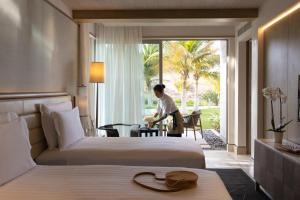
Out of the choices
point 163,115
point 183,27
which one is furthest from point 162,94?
point 183,27

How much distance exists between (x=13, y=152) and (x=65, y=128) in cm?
111

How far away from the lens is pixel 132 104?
6.66m

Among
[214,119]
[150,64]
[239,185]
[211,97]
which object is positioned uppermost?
[150,64]

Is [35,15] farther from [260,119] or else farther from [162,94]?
[260,119]

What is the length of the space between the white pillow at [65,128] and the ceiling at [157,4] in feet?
5.76

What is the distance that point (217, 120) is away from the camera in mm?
10000

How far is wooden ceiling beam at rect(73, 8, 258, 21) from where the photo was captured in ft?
16.4

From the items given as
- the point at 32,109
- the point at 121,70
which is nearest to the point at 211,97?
the point at 121,70

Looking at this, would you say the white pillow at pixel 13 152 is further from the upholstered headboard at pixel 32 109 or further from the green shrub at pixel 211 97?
the green shrub at pixel 211 97

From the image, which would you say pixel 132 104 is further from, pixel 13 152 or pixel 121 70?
pixel 13 152

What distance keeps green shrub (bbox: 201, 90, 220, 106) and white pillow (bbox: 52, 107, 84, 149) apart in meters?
6.75

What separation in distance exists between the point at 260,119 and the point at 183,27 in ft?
8.48

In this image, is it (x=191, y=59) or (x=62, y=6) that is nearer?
(x=62, y=6)

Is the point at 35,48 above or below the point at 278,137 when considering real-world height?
above
